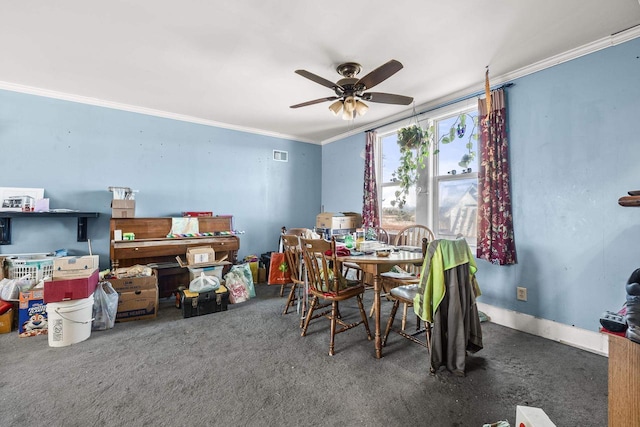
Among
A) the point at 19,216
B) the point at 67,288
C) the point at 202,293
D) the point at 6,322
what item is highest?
the point at 19,216

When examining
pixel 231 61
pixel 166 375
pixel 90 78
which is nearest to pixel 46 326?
pixel 166 375

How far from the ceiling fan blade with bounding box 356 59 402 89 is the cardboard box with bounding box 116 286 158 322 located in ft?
9.51

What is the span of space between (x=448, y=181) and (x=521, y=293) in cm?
140

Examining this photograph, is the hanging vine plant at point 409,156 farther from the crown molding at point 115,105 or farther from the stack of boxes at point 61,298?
the stack of boxes at point 61,298

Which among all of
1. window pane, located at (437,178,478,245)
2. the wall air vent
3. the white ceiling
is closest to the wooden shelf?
the white ceiling

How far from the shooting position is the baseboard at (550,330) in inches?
84.8

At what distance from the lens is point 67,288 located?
7.25 ft

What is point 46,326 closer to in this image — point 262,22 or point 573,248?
point 262,22

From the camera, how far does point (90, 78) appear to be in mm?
2852

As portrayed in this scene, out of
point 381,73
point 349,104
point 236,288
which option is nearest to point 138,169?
point 236,288

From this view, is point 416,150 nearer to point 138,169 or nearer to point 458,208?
point 458,208

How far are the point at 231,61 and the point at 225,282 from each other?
7.99ft

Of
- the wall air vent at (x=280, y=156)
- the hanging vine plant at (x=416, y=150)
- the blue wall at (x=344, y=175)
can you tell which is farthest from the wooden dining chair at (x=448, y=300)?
the wall air vent at (x=280, y=156)

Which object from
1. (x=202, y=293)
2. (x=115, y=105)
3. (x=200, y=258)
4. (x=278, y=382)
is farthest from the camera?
(x=115, y=105)
